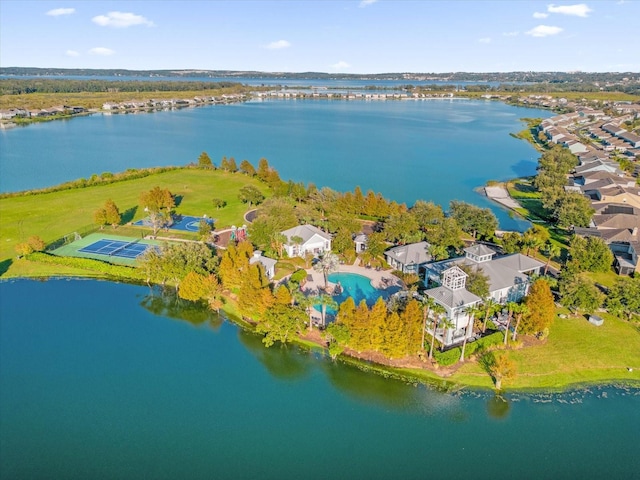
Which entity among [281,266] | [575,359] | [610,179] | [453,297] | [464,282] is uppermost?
[610,179]

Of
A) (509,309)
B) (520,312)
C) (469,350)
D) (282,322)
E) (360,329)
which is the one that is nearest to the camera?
(360,329)

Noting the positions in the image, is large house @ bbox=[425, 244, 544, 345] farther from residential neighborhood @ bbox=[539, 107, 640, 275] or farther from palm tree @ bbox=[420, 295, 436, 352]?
residential neighborhood @ bbox=[539, 107, 640, 275]

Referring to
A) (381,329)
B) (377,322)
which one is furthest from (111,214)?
(381,329)

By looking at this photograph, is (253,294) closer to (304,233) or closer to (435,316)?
(435,316)

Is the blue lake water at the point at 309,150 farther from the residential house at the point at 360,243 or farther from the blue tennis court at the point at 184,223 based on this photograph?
the blue tennis court at the point at 184,223

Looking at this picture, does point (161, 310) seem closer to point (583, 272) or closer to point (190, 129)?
point (583, 272)

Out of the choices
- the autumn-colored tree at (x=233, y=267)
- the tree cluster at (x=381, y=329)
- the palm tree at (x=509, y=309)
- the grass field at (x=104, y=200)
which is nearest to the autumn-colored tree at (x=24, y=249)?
the grass field at (x=104, y=200)

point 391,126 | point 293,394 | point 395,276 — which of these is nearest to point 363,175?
point 395,276
